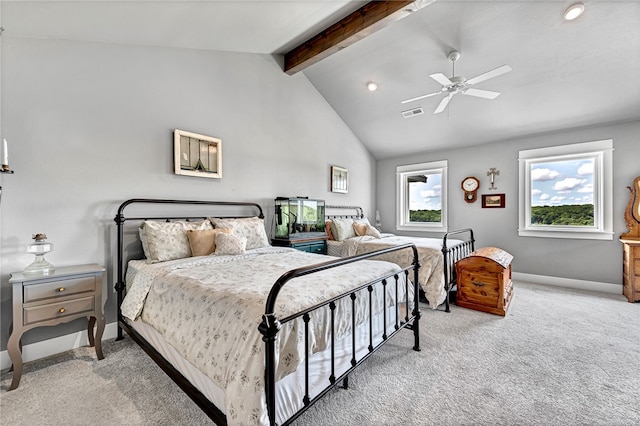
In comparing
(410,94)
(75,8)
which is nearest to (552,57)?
(410,94)

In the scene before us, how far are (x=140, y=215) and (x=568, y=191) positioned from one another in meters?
6.29

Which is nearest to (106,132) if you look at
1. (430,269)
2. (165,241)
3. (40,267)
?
(165,241)

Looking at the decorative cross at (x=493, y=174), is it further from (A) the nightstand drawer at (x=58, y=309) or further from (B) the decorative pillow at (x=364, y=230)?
(A) the nightstand drawer at (x=58, y=309)

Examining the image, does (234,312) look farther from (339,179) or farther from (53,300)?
(339,179)

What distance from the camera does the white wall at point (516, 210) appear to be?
3975mm

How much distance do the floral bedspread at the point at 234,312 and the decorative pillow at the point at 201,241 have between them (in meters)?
0.32

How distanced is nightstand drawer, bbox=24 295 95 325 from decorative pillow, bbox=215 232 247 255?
42.1 inches

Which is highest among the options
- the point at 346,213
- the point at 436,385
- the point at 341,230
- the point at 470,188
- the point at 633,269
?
the point at 470,188

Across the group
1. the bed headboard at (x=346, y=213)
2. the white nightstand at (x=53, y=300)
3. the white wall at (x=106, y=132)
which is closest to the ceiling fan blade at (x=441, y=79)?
the white wall at (x=106, y=132)

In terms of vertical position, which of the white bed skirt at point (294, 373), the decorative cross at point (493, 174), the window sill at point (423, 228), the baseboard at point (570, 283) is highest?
the decorative cross at point (493, 174)

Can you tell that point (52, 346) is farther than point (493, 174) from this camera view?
No

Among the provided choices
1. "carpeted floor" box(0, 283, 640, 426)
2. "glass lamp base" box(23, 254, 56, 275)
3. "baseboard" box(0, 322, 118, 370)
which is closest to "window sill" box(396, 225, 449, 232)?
"carpeted floor" box(0, 283, 640, 426)

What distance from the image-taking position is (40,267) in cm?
213

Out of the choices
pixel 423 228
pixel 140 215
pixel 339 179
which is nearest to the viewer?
pixel 140 215
